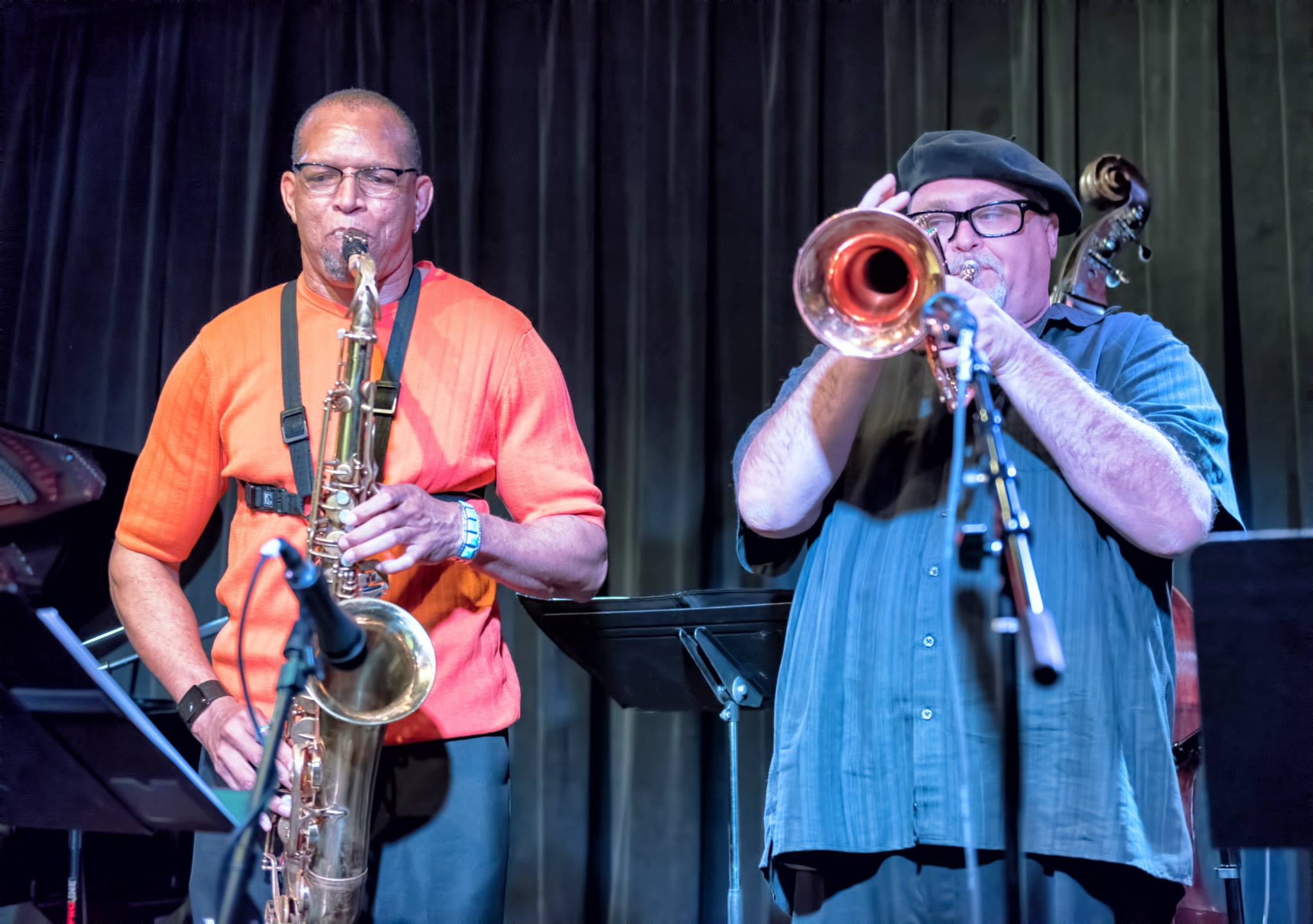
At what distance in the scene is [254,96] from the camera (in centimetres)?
443

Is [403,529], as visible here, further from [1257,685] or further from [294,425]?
[1257,685]

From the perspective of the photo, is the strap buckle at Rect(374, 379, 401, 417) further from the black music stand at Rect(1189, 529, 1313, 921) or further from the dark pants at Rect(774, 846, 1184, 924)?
the black music stand at Rect(1189, 529, 1313, 921)

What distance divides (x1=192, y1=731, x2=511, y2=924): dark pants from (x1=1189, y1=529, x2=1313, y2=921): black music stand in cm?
119

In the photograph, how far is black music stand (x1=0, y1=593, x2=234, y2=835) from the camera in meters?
1.82

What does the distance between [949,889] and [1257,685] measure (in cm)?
56

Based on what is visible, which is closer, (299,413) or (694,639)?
(299,413)

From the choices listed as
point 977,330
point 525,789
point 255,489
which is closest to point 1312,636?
point 977,330

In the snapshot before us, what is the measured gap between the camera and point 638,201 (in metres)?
4.16

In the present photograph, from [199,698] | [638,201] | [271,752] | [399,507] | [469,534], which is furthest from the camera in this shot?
[638,201]

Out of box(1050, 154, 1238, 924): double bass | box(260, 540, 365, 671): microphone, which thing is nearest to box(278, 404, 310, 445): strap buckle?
box(260, 540, 365, 671): microphone

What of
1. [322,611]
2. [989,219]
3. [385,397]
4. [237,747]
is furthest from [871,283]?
[237,747]

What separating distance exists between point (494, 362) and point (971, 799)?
117cm

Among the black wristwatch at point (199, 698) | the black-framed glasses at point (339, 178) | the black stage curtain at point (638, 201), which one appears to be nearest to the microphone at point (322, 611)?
the black wristwatch at point (199, 698)

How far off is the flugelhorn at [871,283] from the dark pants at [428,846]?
38.3 inches
